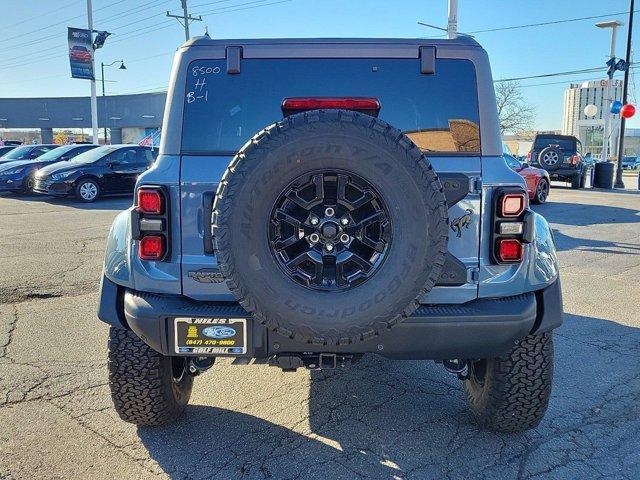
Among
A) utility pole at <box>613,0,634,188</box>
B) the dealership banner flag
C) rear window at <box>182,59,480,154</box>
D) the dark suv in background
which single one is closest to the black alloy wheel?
rear window at <box>182,59,480,154</box>

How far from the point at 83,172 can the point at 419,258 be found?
44.5 feet

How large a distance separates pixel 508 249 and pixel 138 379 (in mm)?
1924

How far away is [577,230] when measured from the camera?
10.1 meters

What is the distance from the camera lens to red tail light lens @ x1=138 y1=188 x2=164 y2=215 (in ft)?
8.04

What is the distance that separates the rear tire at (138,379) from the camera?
2760mm

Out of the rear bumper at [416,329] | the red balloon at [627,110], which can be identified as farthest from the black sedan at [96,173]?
the red balloon at [627,110]

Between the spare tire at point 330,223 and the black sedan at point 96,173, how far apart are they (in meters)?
12.0

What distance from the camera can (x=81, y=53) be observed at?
25.6 metres

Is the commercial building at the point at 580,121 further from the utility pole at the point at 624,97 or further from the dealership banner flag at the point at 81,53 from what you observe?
the dealership banner flag at the point at 81,53

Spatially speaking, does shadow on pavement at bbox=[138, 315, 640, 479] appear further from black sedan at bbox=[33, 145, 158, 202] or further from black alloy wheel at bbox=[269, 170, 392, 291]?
black sedan at bbox=[33, 145, 158, 202]

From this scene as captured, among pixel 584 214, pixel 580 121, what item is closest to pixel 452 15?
pixel 584 214

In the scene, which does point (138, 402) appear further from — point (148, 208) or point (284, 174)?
point (284, 174)

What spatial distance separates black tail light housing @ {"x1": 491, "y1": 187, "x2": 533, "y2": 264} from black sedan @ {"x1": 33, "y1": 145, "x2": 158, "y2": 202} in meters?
12.1

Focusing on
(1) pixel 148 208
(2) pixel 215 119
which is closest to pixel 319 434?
(1) pixel 148 208
